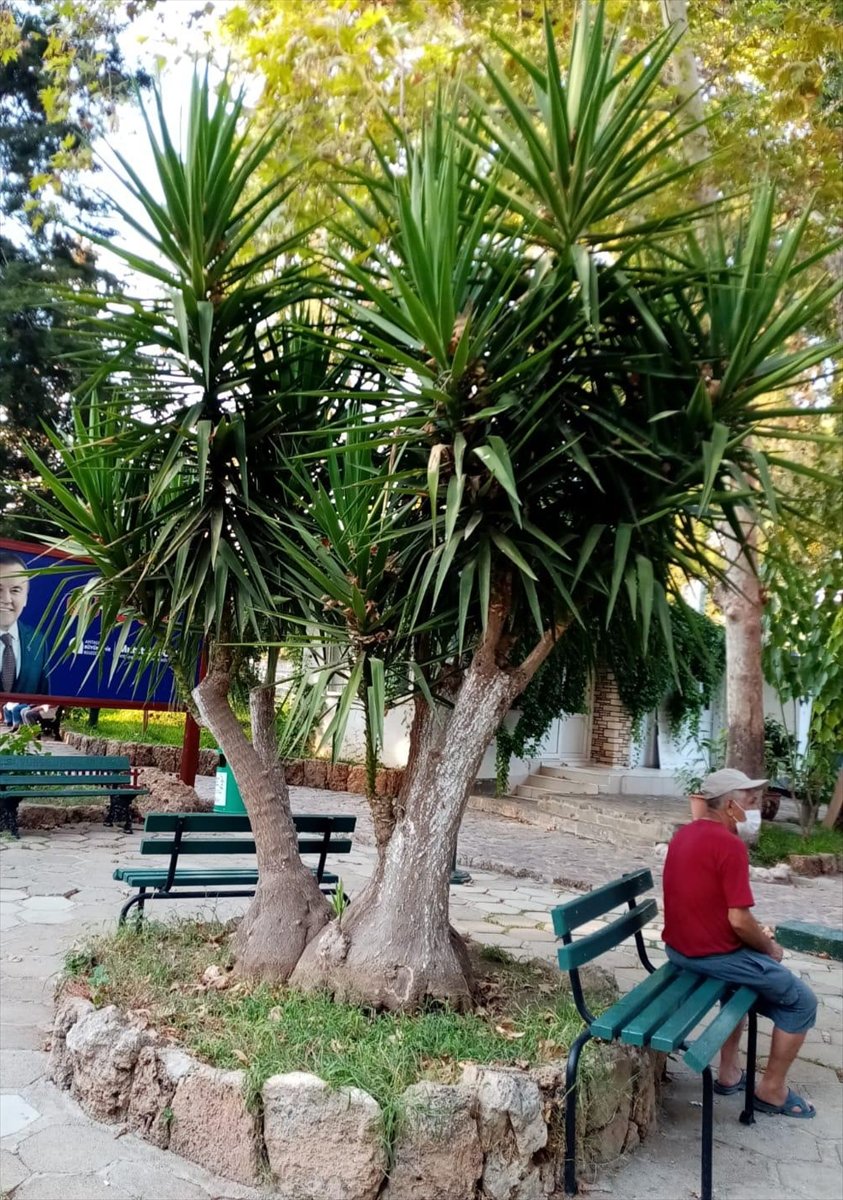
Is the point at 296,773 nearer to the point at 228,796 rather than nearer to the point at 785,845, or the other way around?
the point at 228,796

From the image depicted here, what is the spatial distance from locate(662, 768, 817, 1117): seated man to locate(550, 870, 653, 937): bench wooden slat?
0.83ft

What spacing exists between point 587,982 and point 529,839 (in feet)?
22.6

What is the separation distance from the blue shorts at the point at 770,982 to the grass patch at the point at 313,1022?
61 cm

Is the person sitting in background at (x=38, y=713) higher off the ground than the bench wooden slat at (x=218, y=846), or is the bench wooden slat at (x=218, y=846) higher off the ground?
the person sitting in background at (x=38, y=713)

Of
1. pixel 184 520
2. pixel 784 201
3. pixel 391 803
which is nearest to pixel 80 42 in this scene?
pixel 784 201

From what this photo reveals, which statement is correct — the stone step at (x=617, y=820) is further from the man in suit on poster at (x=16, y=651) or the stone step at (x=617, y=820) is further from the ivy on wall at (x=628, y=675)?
the man in suit on poster at (x=16, y=651)

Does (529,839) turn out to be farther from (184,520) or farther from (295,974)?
(184,520)

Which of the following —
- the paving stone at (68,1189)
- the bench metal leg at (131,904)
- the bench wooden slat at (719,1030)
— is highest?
the bench metal leg at (131,904)

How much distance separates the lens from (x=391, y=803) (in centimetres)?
445

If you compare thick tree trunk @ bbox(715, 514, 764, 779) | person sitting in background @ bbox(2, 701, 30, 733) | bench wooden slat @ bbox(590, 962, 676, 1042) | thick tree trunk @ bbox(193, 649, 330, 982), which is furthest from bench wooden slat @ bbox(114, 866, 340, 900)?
person sitting in background @ bbox(2, 701, 30, 733)

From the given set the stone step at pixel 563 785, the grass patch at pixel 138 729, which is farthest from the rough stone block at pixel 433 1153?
the stone step at pixel 563 785

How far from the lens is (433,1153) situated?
3.23 metres

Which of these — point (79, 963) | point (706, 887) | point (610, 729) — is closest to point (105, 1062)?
point (79, 963)

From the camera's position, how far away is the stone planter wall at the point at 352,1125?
322 centimetres
